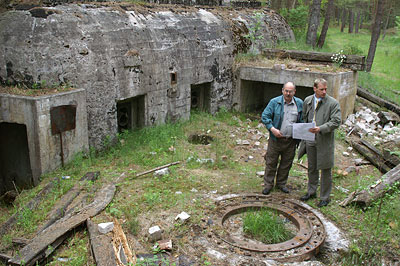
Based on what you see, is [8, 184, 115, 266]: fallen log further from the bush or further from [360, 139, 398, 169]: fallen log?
the bush

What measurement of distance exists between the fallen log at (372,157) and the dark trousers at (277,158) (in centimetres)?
278

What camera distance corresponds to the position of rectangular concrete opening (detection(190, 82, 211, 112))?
10.7 meters

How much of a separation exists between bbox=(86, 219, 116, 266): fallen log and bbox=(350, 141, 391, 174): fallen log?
19.1 ft

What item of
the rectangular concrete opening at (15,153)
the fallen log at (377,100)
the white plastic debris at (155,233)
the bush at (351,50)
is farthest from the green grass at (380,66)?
the white plastic debris at (155,233)

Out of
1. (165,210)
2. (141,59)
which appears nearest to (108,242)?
(165,210)

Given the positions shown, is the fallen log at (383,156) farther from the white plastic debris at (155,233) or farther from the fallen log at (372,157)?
the white plastic debris at (155,233)

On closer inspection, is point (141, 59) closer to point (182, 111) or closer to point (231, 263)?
point (182, 111)

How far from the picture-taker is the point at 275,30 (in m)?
13.9

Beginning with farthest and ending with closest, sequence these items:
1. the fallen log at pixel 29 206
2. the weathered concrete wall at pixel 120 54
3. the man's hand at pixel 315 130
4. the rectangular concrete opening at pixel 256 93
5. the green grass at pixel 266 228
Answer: the rectangular concrete opening at pixel 256 93, the weathered concrete wall at pixel 120 54, the man's hand at pixel 315 130, the fallen log at pixel 29 206, the green grass at pixel 266 228

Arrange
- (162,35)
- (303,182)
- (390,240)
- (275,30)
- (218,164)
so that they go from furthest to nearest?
1. (275,30)
2. (162,35)
3. (218,164)
4. (303,182)
5. (390,240)

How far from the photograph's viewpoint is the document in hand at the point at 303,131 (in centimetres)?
538

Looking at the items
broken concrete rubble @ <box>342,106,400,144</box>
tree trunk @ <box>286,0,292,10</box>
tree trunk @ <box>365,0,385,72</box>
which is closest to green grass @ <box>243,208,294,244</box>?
broken concrete rubble @ <box>342,106,400,144</box>

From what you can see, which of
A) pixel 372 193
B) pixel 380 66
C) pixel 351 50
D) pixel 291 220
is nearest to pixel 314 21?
pixel 351 50

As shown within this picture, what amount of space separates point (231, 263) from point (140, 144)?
433 centimetres
